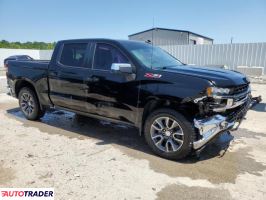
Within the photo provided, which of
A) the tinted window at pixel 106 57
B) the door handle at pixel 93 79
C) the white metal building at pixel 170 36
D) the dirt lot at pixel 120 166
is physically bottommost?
the dirt lot at pixel 120 166

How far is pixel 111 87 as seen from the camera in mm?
4719

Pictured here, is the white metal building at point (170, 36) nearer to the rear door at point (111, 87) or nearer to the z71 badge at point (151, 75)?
the rear door at point (111, 87)

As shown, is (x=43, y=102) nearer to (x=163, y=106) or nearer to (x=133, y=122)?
(x=133, y=122)

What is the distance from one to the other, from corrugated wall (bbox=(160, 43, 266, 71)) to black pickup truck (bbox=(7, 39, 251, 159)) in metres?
13.7

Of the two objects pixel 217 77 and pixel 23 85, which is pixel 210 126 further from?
pixel 23 85

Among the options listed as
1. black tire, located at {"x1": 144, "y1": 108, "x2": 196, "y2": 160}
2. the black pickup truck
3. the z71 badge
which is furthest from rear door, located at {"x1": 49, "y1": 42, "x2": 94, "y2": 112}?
black tire, located at {"x1": 144, "y1": 108, "x2": 196, "y2": 160}

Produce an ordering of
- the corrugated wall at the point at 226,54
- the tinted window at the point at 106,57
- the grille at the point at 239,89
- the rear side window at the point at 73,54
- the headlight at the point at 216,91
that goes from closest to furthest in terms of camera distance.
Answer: the headlight at the point at 216,91
the grille at the point at 239,89
the tinted window at the point at 106,57
the rear side window at the point at 73,54
the corrugated wall at the point at 226,54

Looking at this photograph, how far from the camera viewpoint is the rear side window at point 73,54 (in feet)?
17.4

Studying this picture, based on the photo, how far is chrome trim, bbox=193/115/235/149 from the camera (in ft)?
12.6

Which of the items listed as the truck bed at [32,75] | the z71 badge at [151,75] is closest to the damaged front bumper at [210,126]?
the z71 badge at [151,75]

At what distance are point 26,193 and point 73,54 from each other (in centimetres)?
302

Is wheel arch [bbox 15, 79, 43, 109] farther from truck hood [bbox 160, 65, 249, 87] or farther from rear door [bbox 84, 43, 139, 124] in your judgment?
truck hood [bbox 160, 65, 249, 87]

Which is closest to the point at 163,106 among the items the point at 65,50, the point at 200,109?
the point at 200,109

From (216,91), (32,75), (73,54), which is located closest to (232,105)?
(216,91)
